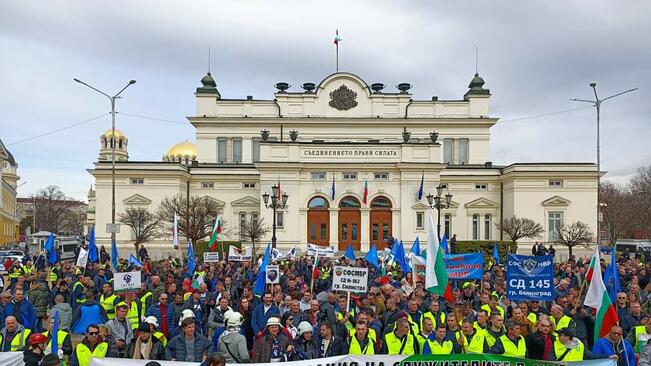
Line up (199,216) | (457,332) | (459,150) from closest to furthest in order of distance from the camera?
(457,332)
(199,216)
(459,150)

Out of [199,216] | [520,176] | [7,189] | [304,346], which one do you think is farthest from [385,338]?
[7,189]

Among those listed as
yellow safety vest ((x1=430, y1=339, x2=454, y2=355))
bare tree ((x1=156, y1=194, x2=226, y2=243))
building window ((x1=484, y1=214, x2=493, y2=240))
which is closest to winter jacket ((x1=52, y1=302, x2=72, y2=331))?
yellow safety vest ((x1=430, y1=339, x2=454, y2=355))

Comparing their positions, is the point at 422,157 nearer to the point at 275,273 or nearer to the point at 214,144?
the point at 214,144

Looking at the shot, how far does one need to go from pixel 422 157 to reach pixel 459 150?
12.9 metres

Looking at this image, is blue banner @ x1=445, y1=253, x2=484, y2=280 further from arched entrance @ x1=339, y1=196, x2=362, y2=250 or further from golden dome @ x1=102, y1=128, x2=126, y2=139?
golden dome @ x1=102, y1=128, x2=126, y2=139

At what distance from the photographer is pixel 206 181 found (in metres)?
53.3

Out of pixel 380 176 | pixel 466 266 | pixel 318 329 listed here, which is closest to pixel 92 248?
pixel 466 266

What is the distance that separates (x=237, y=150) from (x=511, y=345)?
5246 centimetres

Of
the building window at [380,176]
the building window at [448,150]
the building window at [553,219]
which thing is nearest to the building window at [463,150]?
the building window at [448,150]

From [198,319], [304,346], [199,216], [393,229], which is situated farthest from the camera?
[393,229]

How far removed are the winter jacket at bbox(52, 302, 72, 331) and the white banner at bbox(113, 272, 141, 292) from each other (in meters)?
1.04

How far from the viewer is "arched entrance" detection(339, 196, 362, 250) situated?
4875 cm

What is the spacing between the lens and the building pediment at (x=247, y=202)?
5228cm

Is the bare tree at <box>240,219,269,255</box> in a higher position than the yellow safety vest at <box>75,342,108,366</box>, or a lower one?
higher
